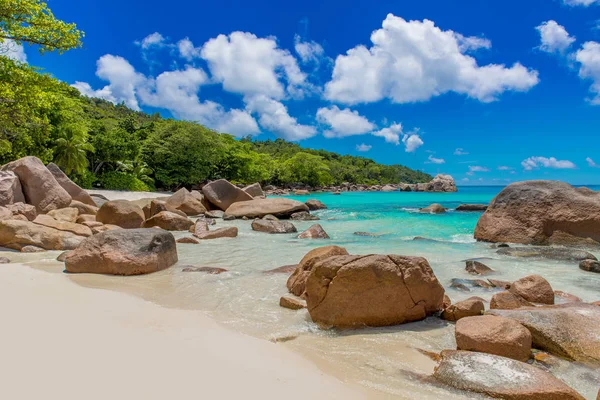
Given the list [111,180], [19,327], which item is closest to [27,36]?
[19,327]

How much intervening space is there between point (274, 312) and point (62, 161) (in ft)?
93.8

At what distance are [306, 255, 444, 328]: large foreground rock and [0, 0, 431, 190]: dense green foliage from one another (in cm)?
1048

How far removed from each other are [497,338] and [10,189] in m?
12.8

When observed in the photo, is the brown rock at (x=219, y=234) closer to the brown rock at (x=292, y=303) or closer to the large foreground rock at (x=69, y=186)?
the large foreground rock at (x=69, y=186)

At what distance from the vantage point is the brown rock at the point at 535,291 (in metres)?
4.96

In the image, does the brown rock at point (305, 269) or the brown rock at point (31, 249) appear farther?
→ the brown rock at point (31, 249)

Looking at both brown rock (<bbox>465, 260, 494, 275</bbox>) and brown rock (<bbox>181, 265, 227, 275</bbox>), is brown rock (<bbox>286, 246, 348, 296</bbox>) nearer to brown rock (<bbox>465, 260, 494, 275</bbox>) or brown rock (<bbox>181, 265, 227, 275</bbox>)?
brown rock (<bbox>181, 265, 227, 275</bbox>)

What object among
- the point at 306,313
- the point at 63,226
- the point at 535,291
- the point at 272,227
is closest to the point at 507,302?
the point at 535,291

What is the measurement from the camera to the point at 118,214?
11695mm

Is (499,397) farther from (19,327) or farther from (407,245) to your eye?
(407,245)

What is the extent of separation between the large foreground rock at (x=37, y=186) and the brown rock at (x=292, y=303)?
1030cm

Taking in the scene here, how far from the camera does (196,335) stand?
3480mm

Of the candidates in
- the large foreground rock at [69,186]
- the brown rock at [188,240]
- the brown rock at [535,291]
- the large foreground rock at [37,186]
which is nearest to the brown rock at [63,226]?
the brown rock at [188,240]

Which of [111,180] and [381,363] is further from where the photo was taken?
[111,180]
